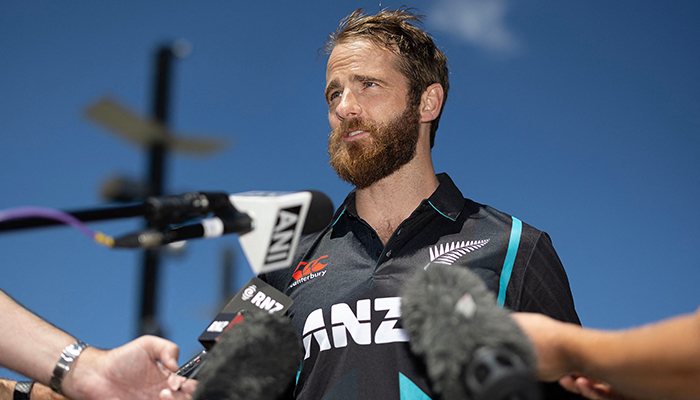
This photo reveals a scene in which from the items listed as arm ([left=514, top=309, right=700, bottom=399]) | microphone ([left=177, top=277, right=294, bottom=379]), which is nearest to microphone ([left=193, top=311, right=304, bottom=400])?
microphone ([left=177, top=277, right=294, bottom=379])

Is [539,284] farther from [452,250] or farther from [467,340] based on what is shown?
[467,340]

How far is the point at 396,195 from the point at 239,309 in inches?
60.9

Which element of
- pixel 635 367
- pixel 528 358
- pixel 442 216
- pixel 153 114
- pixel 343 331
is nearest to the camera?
pixel 528 358

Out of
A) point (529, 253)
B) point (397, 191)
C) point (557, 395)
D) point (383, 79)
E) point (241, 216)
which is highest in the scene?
point (383, 79)

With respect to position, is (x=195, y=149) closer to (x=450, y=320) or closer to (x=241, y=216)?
(x=241, y=216)

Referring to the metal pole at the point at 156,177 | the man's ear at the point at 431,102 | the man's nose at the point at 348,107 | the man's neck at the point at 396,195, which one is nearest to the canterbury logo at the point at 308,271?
the man's neck at the point at 396,195

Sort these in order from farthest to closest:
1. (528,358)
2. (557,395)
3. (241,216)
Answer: (557,395), (241,216), (528,358)

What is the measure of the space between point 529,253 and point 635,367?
168 centimetres

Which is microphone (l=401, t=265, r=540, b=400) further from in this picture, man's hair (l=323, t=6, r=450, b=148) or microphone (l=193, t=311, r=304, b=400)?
man's hair (l=323, t=6, r=450, b=148)

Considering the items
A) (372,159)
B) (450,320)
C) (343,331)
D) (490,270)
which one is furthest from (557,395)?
(372,159)

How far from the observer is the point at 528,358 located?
47.3 inches

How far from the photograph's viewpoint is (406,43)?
3891 millimetres

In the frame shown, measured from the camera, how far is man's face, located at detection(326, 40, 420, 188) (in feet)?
11.5

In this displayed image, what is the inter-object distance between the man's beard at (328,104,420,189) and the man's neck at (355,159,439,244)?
65 mm
